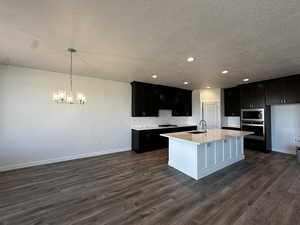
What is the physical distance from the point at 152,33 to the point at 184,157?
273cm

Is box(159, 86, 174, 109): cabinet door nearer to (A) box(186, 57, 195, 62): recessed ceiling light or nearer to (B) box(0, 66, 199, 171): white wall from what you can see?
(B) box(0, 66, 199, 171): white wall

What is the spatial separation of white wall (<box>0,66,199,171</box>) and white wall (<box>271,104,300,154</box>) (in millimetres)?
5426

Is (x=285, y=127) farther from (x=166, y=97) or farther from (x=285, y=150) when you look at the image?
(x=166, y=97)

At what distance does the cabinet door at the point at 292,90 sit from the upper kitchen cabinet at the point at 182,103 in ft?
11.7

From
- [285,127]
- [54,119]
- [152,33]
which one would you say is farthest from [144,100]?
[285,127]

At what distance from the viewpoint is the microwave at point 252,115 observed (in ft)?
16.4

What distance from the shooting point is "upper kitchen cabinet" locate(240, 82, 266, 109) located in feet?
16.6

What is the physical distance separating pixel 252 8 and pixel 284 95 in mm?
4341

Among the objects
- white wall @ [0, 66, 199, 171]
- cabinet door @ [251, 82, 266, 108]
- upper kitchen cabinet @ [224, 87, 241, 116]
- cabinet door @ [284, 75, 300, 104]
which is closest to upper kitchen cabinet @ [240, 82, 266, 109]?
cabinet door @ [251, 82, 266, 108]

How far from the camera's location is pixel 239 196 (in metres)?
2.43

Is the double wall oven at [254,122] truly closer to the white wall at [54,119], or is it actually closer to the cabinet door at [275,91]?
the cabinet door at [275,91]

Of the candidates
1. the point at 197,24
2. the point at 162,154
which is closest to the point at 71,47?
the point at 197,24

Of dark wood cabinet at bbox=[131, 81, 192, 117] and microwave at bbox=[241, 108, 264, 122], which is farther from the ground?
dark wood cabinet at bbox=[131, 81, 192, 117]

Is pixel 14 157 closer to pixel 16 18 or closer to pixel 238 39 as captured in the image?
pixel 16 18
